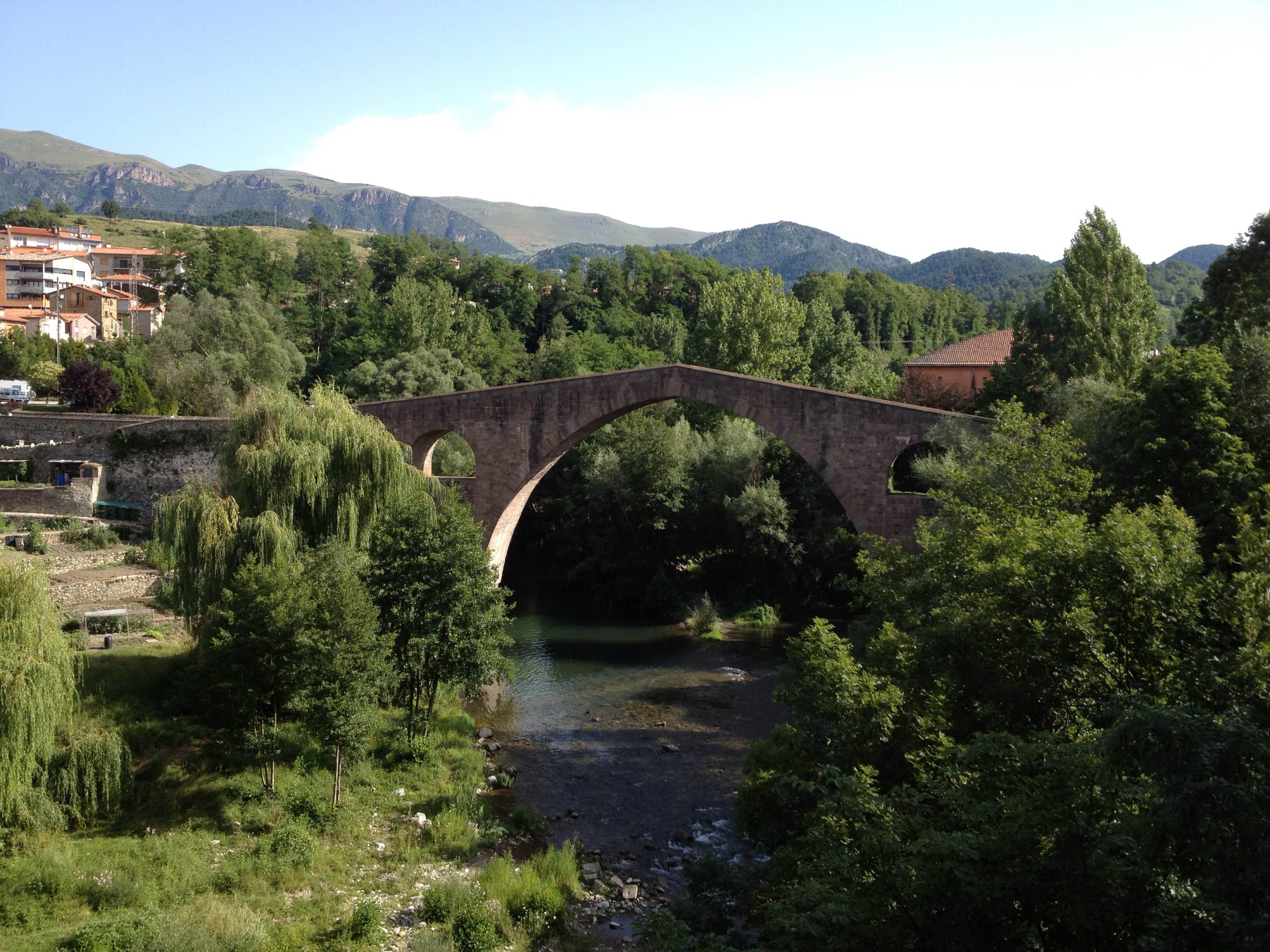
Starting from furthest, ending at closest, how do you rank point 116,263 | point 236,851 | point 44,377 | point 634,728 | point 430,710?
point 116,263
point 44,377
point 634,728
point 430,710
point 236,851

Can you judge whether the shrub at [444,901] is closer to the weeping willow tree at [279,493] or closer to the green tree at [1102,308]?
the weeping willow tree at [279,493]

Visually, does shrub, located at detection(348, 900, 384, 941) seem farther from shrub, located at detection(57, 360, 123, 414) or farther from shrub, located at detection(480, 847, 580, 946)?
shrub, located at detection(57, 360, 123, 414)

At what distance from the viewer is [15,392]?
141ft

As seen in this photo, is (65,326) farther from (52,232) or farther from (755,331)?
(755,331)

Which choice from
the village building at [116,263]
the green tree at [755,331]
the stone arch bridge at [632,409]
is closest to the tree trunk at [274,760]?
the stone arch bridge at [632,409]

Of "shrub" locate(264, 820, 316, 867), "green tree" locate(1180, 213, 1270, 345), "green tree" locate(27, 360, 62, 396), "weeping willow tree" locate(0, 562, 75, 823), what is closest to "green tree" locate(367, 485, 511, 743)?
"shrub" locate(264, 820, 316, 867)

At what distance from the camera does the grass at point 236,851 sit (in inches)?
449

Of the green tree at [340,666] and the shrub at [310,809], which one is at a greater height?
the green tree at [340,666]

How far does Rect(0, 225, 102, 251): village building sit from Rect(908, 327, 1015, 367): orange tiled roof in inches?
2796

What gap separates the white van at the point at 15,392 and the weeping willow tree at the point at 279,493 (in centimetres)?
3033

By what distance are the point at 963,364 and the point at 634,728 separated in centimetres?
2086

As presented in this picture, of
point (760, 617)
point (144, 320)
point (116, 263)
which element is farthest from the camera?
point (116, 263)

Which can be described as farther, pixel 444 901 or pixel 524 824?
pixel 524 824

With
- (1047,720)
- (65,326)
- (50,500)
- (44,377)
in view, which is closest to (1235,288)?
(1047,720)
